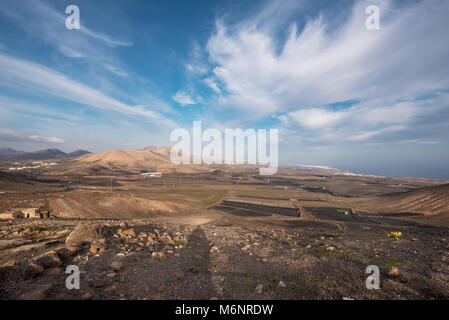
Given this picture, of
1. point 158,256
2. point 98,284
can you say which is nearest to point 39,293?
point 98,284

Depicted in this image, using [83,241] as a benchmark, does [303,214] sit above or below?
below

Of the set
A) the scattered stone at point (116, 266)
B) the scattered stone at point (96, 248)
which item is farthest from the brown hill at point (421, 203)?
the scattered stone at point (96, 248)

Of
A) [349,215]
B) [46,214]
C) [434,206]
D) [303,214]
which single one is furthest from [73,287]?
[434,206]

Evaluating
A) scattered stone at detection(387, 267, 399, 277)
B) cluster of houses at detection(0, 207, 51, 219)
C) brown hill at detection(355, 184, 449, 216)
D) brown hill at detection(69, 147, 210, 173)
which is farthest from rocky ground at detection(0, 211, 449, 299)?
brown hill at detection(69, 147, 210, 173)

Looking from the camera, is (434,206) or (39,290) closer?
(39,290)

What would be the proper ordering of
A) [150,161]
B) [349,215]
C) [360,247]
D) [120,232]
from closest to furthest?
[120,232], [360,247], [349,215], [150,161]

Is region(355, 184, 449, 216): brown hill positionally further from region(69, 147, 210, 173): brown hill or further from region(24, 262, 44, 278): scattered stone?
region(69, 147, 210, 173): brown hill
